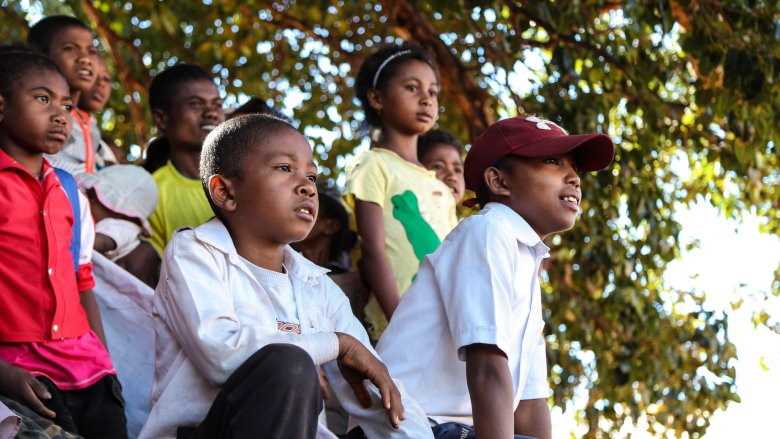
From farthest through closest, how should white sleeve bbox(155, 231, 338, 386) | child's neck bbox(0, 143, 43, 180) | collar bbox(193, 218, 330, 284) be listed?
child's neck bbox(0, 143, 43, 180), collar bbox(193, 218, 330, 284), white sleeve bbox(155, 231, 338, 386)

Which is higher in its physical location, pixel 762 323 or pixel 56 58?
pixel 56 58

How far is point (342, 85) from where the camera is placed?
27.1 feet

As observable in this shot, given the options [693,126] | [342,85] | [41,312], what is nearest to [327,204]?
[41,312]

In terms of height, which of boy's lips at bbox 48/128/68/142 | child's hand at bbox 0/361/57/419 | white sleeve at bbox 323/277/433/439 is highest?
boy's lips at bbox 48/128/68/142

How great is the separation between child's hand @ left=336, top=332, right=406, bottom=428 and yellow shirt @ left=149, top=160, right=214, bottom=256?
176cm

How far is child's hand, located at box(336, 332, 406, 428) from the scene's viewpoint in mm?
2832

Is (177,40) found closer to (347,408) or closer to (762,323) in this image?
(762,323)

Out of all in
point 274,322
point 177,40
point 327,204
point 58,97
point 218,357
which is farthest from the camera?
point 177,40

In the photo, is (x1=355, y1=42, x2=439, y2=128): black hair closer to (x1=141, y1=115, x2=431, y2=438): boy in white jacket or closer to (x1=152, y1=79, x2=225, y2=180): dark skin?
(x1=152, y1=79, x2=225, y2=180): dark skin

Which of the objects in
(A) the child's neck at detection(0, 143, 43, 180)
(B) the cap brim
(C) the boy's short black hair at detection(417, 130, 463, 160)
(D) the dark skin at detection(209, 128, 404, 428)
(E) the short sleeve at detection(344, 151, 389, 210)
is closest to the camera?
(D) the dark skin at detection(209, 128, 404, 428)

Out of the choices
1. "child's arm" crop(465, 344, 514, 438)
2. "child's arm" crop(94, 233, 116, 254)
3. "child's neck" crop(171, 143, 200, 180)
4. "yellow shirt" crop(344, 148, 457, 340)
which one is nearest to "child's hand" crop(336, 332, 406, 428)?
"child's arm" crop(465, 344, 514, 438)

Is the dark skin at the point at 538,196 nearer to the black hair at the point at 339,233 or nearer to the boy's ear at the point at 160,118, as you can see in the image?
the black hair at the point at 339,233

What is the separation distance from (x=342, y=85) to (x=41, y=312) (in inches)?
202

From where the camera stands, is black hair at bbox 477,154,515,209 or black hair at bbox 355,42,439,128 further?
black hair at bbox 355,42,439,128
